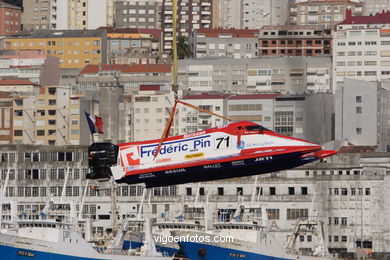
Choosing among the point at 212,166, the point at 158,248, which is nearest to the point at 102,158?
the point at 212,166

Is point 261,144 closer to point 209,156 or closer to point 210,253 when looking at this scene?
point 209,156

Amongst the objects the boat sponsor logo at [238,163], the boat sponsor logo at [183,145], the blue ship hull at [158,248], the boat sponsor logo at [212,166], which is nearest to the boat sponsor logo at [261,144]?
the boat sponsor logo at [238,163]

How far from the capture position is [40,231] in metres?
138

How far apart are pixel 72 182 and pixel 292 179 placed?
79.6 feet

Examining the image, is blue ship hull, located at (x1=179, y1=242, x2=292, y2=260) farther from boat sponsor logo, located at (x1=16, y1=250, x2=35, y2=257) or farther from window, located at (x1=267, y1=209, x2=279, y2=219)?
window, located at (x1=267, y1=209, x2=279, y2=219)

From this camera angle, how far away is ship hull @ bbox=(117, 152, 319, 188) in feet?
346

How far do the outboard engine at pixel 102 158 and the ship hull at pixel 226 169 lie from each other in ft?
5.28

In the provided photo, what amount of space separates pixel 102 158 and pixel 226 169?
8.18 metres

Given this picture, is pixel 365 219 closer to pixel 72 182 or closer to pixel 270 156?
pixel 72 182

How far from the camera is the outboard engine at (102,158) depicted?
107m

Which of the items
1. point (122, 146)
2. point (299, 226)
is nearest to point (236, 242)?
point (299, 226)

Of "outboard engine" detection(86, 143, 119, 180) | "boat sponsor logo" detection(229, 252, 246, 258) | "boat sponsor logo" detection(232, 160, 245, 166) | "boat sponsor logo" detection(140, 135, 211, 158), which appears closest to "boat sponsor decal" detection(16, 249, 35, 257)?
"boat sponsor logo" detection(229, 252, 246, 258)

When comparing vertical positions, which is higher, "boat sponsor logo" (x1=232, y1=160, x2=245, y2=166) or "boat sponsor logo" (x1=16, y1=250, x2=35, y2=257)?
"boat sponsor logo" (x1=232, y1=160, x2=245, y2=166)

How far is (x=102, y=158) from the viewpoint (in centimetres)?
10719
